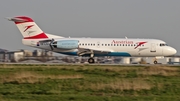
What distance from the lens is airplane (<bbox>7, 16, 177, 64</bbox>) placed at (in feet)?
177

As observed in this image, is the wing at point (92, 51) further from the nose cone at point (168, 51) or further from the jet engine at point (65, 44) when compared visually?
the nose cone at point (168, 51)

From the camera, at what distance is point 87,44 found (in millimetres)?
54219

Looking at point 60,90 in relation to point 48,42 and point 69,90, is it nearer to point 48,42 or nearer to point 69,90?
point 69,90

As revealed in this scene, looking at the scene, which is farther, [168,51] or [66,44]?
[168,51]

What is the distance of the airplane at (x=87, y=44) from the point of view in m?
54.0

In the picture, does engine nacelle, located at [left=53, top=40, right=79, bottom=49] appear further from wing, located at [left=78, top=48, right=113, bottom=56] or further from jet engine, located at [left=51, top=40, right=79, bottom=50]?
wing, located at [left=78, top=48, right=113, bottom=56]

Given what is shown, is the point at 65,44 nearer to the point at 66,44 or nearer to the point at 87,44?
the point at 66,44

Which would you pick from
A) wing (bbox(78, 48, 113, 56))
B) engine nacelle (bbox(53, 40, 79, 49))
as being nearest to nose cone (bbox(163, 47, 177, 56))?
wing (bbox(78, 48, 113, 56))

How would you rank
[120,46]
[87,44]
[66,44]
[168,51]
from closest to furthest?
[66,44]
[120,46]
[87,44]
[168,51]

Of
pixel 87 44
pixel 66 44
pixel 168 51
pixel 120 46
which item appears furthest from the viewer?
pixel 168 51

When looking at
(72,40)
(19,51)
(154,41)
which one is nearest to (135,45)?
(154,41)

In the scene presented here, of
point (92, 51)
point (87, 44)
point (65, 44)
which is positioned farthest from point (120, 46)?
point (65, 44)

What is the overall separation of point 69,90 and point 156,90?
4.87 m

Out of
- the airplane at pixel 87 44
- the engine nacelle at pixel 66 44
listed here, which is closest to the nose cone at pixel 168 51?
the airplane at pixel 87 44
